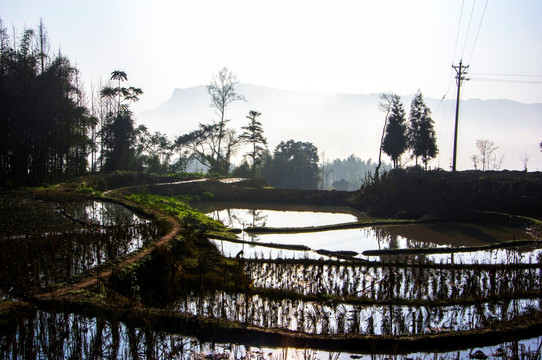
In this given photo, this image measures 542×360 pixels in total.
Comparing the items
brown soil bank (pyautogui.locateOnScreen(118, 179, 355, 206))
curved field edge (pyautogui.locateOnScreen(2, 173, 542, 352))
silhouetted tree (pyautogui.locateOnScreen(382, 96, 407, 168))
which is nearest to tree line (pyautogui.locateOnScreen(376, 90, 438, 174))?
silhouetted tree (pyautogui.locateOnScreen(382, 96, 407, 168))

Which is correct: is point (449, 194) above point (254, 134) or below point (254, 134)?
below

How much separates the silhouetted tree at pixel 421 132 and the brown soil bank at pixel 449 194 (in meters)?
11.4

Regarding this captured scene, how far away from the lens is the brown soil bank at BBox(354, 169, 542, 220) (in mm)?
21500

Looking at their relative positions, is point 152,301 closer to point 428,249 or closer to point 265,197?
point 428,249

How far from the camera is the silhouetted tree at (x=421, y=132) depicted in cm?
3831

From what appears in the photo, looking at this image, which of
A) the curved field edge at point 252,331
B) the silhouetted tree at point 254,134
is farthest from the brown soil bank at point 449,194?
the silhouetted tree at point 254,134

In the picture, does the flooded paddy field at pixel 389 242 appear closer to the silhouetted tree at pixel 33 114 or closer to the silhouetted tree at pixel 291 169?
the silhouetted tree at pixel 33 114

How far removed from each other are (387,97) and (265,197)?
16850 mm

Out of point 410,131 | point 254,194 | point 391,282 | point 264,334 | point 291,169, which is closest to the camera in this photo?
point 264,334

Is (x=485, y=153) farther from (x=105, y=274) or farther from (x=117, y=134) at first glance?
(x=105, y=274)

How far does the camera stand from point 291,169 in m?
54.0

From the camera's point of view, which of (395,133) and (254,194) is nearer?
(254,194)

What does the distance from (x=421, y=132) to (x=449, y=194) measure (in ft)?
52.9

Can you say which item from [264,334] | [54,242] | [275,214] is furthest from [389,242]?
[54,242]
